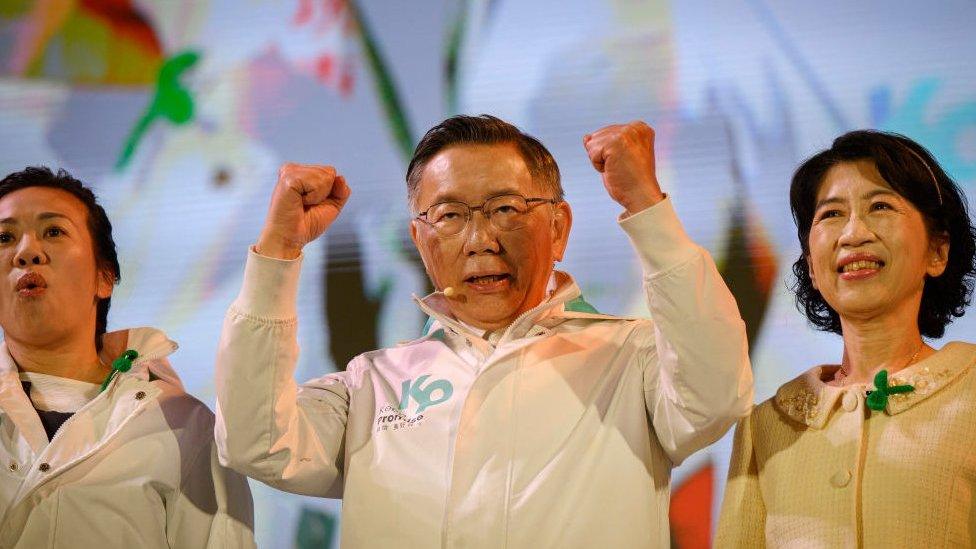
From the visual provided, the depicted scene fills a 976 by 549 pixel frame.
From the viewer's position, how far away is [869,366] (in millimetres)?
2199

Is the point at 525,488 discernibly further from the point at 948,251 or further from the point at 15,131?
the point at 15,131

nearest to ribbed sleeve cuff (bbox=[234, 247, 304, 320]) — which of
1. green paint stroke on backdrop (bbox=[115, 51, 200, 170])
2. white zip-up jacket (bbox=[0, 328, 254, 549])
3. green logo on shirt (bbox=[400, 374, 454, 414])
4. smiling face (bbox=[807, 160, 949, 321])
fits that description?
green logo on shirt (bbox=[400, 374, 454, 414])

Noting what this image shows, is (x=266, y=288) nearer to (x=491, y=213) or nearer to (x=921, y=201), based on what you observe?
(x=491, y=213)

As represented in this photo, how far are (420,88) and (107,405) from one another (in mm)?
1286

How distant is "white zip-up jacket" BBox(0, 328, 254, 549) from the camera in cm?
235

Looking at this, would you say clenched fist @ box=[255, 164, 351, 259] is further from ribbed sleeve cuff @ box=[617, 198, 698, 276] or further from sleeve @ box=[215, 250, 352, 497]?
ribbed sleeve cuff @ box=[617, 198, 698, 276]

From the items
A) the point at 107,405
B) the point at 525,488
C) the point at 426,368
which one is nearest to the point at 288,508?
the point at 107,405

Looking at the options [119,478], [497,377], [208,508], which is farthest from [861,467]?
[119,478]

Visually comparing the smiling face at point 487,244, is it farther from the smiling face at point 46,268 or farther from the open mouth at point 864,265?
the smiling face at point 46,268

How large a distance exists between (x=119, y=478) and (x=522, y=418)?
82 cm

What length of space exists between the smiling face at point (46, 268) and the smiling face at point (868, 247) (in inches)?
59.6

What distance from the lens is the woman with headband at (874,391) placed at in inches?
79.0

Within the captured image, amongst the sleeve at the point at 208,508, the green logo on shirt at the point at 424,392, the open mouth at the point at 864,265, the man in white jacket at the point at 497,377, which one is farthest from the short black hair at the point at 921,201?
the sleeve at the point at 208,508

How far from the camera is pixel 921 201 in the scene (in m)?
2.21
